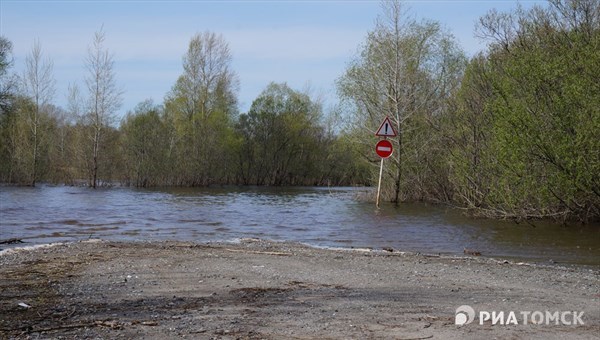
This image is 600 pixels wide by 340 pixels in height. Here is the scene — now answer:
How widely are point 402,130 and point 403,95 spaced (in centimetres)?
187

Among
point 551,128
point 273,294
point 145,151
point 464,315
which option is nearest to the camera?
point 464,315

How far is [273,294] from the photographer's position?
7.20 metres

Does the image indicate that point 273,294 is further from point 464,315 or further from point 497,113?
point 497,113

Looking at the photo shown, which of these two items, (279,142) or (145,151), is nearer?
(145,151)

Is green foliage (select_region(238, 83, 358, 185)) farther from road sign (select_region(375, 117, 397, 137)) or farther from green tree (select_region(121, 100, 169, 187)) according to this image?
road sign (select_region(375, 117, 397, 137))

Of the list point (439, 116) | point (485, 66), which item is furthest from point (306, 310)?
point (439, 116)

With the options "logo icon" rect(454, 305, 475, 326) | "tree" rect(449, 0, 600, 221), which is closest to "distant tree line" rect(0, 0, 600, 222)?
"tree" rect(449, 0, 600, 221)

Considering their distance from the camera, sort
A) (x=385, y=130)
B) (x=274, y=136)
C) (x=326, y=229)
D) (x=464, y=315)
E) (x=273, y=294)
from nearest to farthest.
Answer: (x=464, y=315) < (x=273, y=294) < (x=326, y=229) < (x=385, y=130) < (x=274, y=136)

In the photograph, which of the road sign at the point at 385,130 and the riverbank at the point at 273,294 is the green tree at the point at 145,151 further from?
the riverbank at the point at 273,294

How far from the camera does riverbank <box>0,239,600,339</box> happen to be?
215 inches

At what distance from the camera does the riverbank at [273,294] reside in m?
5.45

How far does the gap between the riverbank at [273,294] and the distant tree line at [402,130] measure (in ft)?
21.4

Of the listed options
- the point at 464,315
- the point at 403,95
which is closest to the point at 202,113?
the point at 403,95

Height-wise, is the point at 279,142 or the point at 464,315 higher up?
the point at 279,142
